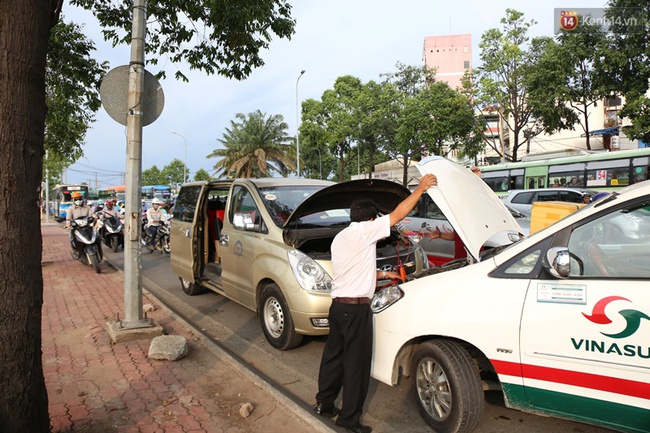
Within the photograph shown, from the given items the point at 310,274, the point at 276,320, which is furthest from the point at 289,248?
the point at 276,320

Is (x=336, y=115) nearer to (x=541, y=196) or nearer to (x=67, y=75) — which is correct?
(x=541, y=196)

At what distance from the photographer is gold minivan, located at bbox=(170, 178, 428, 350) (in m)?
4.40

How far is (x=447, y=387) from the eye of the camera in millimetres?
3057

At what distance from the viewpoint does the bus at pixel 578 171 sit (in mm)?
16156

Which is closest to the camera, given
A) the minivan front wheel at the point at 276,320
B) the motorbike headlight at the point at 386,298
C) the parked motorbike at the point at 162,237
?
the motorbike headlight at the point at 386,298

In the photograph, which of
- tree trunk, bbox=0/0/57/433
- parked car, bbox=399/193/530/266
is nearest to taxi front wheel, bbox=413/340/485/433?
tree trunk, bbox=0/0/57/433

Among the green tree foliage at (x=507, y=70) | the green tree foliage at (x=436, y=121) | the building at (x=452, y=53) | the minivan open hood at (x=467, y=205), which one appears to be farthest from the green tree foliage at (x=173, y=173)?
the minivan open hood at (x=467, y=205)

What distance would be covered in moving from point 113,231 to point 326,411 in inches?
450

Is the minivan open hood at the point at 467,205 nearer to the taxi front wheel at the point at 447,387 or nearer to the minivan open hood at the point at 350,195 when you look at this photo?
the taxi front wheel at the point at 447,387

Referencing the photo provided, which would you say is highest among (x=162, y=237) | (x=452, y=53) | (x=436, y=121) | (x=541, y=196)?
(x=452, y=53)

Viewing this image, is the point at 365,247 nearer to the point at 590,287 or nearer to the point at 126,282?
the point at 590,287

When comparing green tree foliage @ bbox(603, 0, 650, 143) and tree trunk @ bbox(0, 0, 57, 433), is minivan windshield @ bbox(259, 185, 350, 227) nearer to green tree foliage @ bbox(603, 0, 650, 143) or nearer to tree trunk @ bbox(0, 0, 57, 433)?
tree trunk @ bbox(0, 0, 57, 433)

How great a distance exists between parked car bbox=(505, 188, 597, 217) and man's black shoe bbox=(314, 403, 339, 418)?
10.9 m

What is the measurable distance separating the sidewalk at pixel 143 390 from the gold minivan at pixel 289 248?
28.6 inches
